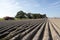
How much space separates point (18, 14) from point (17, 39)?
75268 mm

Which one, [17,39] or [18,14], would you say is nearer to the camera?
[17,39]

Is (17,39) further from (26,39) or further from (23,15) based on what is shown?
(23,15)

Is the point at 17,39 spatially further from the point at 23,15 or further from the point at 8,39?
the point at 23,15

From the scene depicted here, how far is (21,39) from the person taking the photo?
6.79 meters

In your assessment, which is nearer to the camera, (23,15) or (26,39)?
(26,39)

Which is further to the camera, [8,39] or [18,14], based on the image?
[18,14]

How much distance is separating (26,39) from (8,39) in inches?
35.9

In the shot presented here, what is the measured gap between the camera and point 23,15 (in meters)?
80.1

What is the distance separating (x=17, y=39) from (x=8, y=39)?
46 centimetres

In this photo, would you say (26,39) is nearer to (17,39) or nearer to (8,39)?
(17,39)

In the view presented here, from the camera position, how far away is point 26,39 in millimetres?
6773

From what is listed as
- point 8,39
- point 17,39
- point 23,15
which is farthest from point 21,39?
point 23,15

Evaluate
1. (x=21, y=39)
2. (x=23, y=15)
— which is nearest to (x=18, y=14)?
(x=23, y=15)

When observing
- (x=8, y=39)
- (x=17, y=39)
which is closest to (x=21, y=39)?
(x=17, y=39)
